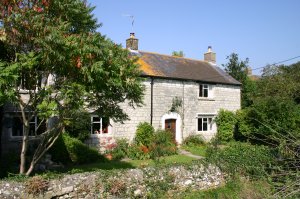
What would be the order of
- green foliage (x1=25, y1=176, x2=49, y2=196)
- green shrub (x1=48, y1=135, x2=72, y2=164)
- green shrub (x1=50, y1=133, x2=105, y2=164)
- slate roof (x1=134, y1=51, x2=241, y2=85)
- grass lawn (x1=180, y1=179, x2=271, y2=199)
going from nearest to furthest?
green foliage (x1=25, y1=176, x2=49, y2=196) → grass lawn (x1=180, y1=179, x2=271, y2=199) → green shrub (x1=48, y1=135, x2=72, y2=164) → green shrub (x1=50, y1=133, x2=105, y2=164) → slate roof (x1=134, y1=51, x2=241, y2=85)

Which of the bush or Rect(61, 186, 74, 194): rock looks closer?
Rect(61, 186, 74, 194): rock

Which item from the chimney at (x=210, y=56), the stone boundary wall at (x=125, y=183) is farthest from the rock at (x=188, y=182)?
the chimney at (x=210, y=56)

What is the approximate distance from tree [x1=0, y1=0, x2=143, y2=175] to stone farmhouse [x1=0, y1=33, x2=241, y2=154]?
23.0ft

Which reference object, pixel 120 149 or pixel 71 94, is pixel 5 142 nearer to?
pixel 120 149

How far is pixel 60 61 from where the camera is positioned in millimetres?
8883

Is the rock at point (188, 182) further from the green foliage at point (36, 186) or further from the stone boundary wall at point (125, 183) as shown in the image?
the green foliage at point (36, 186)

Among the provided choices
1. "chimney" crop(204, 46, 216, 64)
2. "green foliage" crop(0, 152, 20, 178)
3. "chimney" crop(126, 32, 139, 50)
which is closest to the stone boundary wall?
"green foliage" crop(0, 152, 20, 178)

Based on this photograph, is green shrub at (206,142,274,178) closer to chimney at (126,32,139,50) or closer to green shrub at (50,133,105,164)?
green shrub at (50,133,105,164)

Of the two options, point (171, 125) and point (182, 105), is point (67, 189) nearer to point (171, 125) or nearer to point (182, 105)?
point (171, 125)

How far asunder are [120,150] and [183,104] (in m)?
6.73

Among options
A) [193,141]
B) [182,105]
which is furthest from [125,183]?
[182,105]

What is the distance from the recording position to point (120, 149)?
704 inches

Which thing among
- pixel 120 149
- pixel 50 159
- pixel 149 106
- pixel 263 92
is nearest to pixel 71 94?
pixel 50 159

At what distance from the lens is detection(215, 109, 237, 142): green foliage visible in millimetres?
24203
